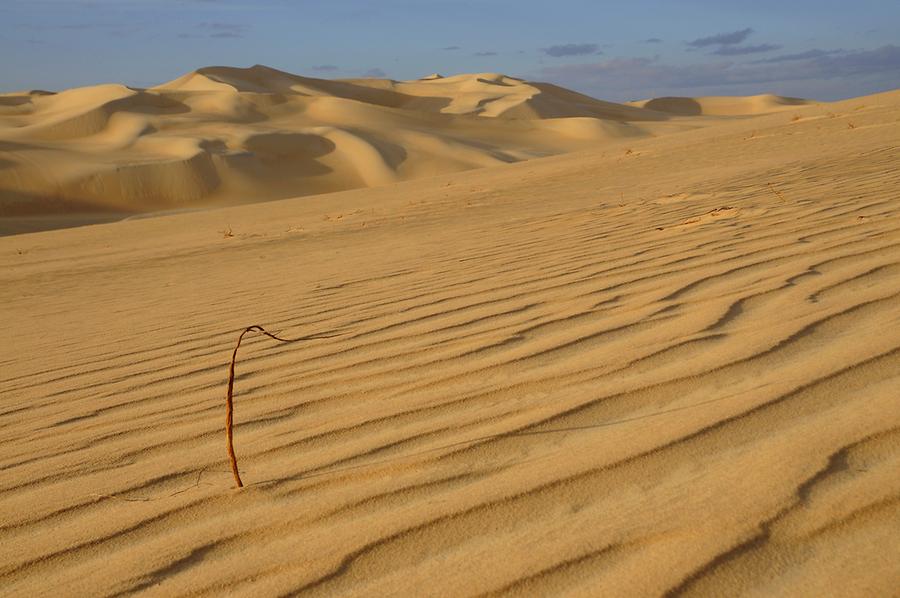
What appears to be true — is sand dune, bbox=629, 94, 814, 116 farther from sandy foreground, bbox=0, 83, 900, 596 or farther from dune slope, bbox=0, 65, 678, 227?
sandy foreground, bbox=0, 83, 900, 596

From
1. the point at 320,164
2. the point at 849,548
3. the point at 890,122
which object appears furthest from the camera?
the point at 320,164

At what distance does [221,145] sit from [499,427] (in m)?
21.4

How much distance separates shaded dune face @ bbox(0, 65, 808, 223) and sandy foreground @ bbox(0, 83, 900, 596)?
15.8m

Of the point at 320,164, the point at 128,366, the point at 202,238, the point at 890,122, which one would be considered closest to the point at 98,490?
the point at 128,366

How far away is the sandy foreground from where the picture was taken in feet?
5.01

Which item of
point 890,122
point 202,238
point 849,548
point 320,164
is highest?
point 849,548

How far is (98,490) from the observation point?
6.64ft

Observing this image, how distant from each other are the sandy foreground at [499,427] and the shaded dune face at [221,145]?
1575 cm

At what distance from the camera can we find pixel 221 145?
73.7 ft

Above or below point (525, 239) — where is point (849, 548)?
above

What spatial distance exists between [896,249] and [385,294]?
1.97m

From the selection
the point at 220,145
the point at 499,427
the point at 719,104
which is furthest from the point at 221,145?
the point at 719,104

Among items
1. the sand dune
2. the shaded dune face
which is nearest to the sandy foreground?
the shaded dune face

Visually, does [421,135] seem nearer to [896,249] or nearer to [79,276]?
[79,276]
